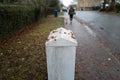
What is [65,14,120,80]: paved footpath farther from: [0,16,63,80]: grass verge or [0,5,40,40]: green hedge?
[0,5,40,40]: green hedge

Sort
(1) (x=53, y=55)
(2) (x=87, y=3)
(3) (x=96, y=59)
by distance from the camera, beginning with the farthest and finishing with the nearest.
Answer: (2) (x=87, y=3)
(3) (x=96, y=59)
(1) (x=53, y=55)

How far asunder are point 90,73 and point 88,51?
7.76ft

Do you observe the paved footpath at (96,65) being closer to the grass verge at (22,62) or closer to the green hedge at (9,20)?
the grass verge at (22,62)

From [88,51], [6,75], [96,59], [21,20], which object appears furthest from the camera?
[21,20]

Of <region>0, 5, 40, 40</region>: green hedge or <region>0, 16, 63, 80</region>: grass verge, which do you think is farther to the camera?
<region>0, 5, 40, 40</region>: green hedge

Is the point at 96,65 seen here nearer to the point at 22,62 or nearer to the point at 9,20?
the point at 22,62

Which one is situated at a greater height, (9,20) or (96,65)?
(9,20)


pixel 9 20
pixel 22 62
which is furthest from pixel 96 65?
pixel 9 20

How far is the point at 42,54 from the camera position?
22.2 feet

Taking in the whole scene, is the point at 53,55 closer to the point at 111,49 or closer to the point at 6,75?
the point at 6,75

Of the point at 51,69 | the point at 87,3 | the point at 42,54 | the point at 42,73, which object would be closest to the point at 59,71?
the point at 51,69

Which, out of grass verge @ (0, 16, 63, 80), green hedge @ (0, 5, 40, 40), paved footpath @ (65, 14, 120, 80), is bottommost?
paved footpath @ (65, 14, 120, 80)

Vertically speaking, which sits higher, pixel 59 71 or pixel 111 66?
pixel 59 71

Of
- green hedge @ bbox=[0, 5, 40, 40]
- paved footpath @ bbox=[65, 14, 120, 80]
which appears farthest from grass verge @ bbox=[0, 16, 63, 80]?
paved footpath @ bbox=[65, 14, 120, 80]
